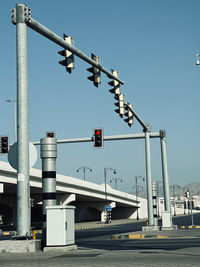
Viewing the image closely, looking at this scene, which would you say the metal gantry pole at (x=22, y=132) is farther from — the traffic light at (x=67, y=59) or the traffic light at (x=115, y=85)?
the traffic light at (x=115, y=85)

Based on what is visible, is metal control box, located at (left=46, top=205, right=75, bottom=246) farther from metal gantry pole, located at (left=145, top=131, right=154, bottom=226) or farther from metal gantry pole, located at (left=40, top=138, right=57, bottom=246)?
metal gantry pole, located at (left=145, top=131, right=154, bottom=226)

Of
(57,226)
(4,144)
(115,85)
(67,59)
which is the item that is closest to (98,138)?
(4,144)

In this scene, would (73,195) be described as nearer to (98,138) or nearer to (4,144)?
(4,144)

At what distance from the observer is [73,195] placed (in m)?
68.4

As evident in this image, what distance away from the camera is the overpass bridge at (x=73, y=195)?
5262cm

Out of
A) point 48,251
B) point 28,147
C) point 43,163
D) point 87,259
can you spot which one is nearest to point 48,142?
point 43,163

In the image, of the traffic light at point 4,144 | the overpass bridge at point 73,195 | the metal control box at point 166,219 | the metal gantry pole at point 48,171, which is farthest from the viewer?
the overpass bridge at point 73,195

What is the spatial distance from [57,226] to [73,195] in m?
56.3

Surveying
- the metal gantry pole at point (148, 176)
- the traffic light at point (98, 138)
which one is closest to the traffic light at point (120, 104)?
the traffic light at point (98, 138)

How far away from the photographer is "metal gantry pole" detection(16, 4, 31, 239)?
12080mm

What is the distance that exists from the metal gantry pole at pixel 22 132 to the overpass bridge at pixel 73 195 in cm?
3511

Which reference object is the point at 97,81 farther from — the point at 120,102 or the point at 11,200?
the point at 11,200

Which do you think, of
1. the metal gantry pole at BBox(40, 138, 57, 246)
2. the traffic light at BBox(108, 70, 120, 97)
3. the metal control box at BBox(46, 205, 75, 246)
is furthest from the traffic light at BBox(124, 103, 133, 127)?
the metal control box at BBox(46, 205, 75, 246)

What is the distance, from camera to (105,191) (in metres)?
77.9
